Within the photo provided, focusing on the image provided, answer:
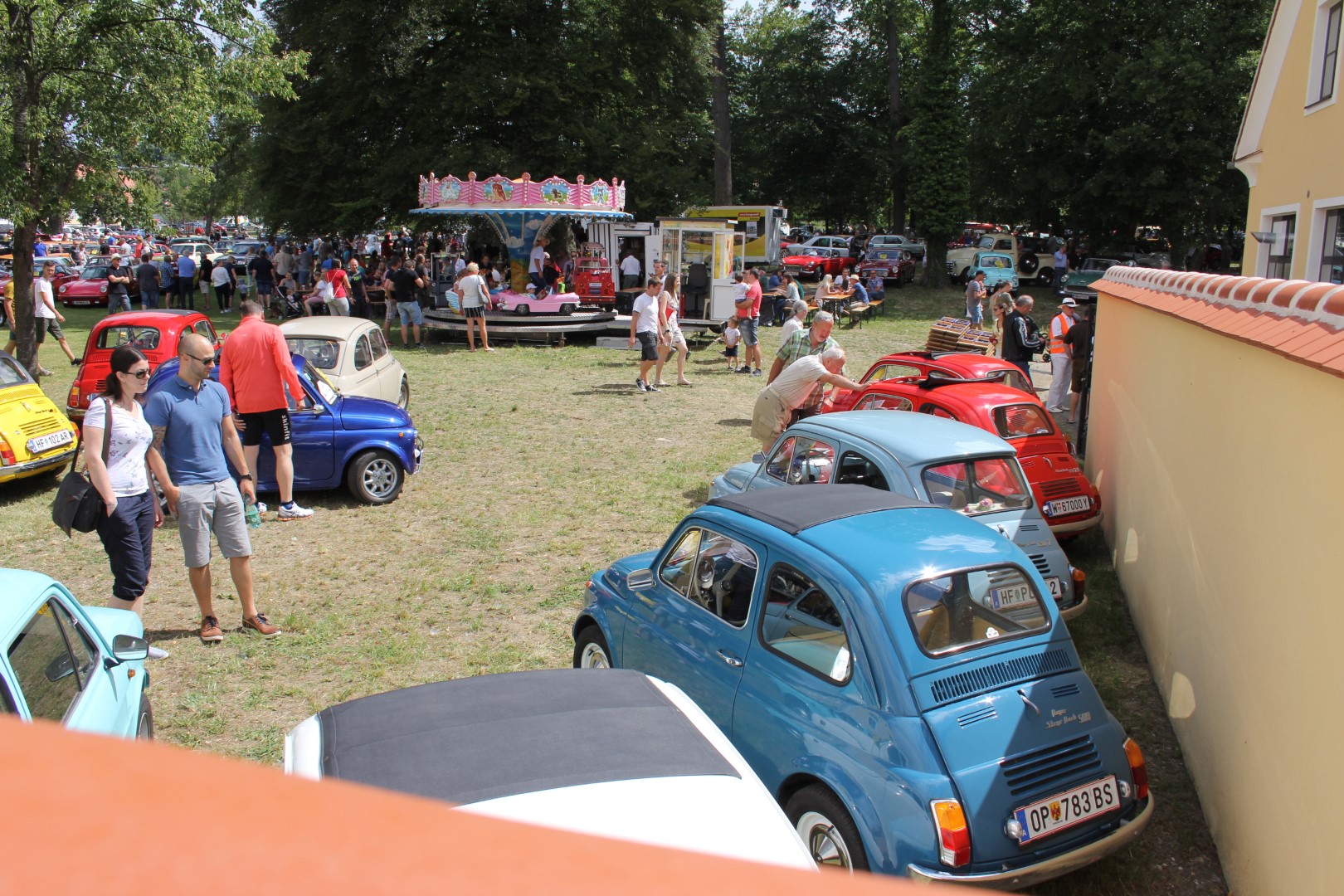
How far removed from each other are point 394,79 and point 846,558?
27.8 metres

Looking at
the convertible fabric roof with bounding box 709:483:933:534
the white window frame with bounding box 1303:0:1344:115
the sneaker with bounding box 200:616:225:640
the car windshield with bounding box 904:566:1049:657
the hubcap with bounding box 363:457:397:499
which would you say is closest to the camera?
the car windshield with bounding box 904:566:1049:657

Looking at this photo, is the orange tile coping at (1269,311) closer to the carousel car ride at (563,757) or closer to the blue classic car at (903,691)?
the blue classic car at (903,691)

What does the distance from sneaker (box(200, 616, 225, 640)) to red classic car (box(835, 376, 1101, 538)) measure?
531cm

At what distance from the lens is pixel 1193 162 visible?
94.6 feet

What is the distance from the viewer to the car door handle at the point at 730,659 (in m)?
4.50

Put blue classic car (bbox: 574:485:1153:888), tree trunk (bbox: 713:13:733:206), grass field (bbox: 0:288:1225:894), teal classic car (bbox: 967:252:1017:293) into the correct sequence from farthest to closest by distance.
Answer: tree trunk (bbox: 713:13:733:206) → teal classic car (bbox: 967:252:1017:293) → grass field (bbox: 0:288:1225:894) → blue classic car (bbox: 574:485:1153:888)

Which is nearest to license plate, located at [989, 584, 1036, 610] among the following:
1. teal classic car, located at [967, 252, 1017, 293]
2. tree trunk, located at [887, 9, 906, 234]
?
teal classic car, located at [967, 252, 1017, 293]

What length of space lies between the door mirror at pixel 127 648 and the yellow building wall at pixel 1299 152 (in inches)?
552

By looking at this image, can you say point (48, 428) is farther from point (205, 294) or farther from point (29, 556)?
point (205, 294)

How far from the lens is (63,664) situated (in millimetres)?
3984

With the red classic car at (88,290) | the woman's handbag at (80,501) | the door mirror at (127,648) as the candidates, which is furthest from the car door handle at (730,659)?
the red classic car at (88,290)

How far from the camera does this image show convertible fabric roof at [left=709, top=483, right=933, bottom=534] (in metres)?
4.74

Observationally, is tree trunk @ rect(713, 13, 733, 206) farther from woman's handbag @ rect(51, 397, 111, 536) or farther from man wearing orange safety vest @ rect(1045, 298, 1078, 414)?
woman's handbag @ rect(51, 397, 111, 536)

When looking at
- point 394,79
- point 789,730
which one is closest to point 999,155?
point 394,79
